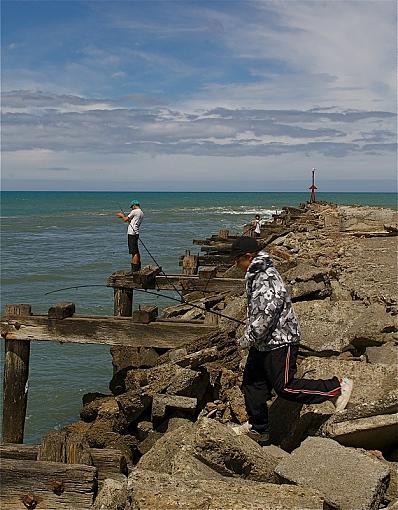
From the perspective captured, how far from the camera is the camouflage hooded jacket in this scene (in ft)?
17.1

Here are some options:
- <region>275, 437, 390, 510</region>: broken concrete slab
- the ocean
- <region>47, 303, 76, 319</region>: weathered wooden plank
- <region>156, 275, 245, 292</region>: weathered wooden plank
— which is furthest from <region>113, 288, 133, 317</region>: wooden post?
<region>275, 437, 390, 510</region>: broken concrete slab

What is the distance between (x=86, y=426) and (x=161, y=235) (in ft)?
117

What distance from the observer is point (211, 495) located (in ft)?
11.5

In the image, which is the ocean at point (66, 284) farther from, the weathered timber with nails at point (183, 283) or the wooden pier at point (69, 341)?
the weathered timber with nails at point (183, 283)

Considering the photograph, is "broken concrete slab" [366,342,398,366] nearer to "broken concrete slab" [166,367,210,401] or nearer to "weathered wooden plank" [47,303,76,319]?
"broken concrete slab" [166,367,210,401]

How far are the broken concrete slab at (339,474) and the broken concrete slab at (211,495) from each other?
31cm

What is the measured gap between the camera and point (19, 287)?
21.4 m

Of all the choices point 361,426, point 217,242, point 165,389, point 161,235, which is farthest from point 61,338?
point 161,235

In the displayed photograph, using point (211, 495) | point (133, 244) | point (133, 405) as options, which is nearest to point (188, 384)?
point (133, 405)

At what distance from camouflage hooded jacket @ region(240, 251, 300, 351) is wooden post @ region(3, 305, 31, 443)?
3780 millimetres

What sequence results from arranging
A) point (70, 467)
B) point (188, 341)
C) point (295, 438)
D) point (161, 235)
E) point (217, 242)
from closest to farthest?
point (70, 467), point (295, 438), point (188, 341), point (217, 242), point (161, 235)

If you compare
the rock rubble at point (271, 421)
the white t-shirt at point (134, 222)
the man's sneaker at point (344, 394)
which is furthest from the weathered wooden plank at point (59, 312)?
the white t-shirt at point (134, 222)

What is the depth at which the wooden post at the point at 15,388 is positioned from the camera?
8.05 meters

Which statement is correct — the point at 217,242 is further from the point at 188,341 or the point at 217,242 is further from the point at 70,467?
the point at 70,467
